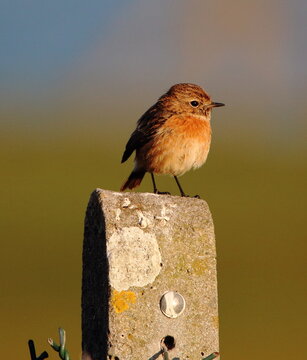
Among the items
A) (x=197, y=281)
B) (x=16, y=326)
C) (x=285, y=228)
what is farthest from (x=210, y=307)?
(x=285, y=228)

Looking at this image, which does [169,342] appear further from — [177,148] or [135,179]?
[135,179]

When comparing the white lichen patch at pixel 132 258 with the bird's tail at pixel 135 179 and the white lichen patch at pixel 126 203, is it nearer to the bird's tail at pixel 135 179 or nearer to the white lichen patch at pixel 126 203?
the white lichen patch at pixel 126 203

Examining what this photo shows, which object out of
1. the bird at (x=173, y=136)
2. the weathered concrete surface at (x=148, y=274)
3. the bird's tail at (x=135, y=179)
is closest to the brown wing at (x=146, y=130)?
the bird at (x=173, y=136)

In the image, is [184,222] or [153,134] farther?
[153,134]

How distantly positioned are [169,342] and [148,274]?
9.6 inches

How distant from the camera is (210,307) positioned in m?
3.57

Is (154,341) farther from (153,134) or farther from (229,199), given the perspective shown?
(229,199)

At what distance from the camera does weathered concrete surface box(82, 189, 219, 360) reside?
346 centimetres

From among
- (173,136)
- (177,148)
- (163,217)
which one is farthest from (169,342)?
(173,136)

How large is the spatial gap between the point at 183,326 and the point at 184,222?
354 millimetres

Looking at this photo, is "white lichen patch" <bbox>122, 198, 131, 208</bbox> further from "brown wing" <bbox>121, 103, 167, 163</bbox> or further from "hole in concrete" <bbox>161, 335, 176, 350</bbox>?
"brown wing" <bbox>121, 103, 167, 163</bbox>

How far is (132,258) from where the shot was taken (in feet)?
11.5

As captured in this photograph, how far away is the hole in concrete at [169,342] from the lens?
3.52 metres

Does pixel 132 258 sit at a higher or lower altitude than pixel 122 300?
higher
